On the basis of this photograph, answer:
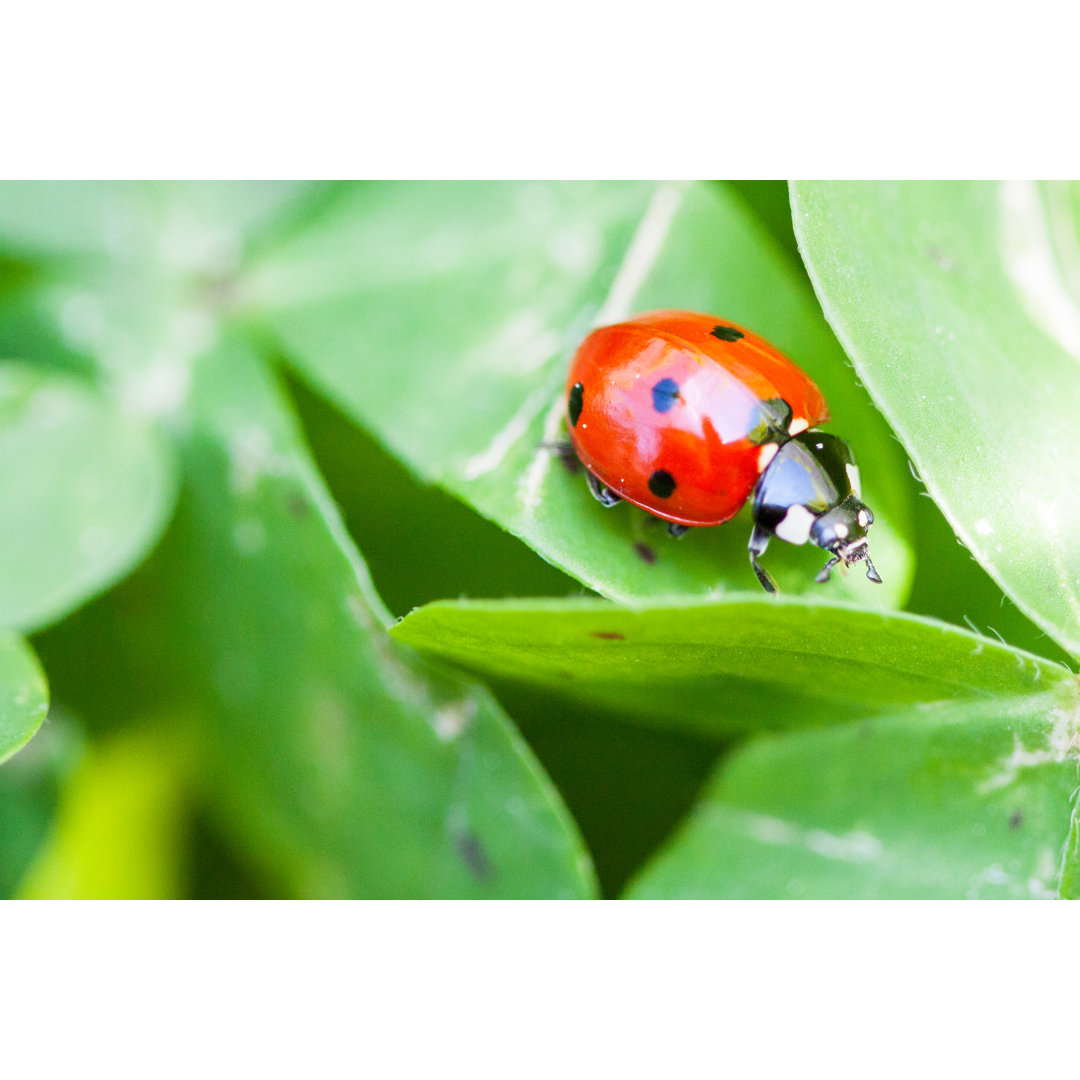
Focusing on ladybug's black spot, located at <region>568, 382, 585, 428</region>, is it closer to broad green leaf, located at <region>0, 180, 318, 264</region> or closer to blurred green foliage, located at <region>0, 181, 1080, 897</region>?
blurred green foliage, located at <region>0, 181, 1080, 897</region>

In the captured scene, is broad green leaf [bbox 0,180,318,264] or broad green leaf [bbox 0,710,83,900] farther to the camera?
broad green leaf [bbox 0,180,318,264]

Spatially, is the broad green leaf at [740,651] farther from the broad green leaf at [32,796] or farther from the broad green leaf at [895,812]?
the broad green leaf at [32,796]

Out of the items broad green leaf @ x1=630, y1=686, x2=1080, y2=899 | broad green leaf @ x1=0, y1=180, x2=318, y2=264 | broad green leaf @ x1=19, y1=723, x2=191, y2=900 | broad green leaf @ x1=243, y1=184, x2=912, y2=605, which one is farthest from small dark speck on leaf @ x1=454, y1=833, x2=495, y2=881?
broad green leaf @ x1=0, y1=180, x2=318, y2=264

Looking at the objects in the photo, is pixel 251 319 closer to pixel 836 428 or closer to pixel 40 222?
pixel 40 222

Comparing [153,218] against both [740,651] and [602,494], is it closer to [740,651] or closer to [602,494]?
[602,494]

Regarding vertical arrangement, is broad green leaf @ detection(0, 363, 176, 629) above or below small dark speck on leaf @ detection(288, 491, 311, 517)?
below

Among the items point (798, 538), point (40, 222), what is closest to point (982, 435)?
point (798, 538)
